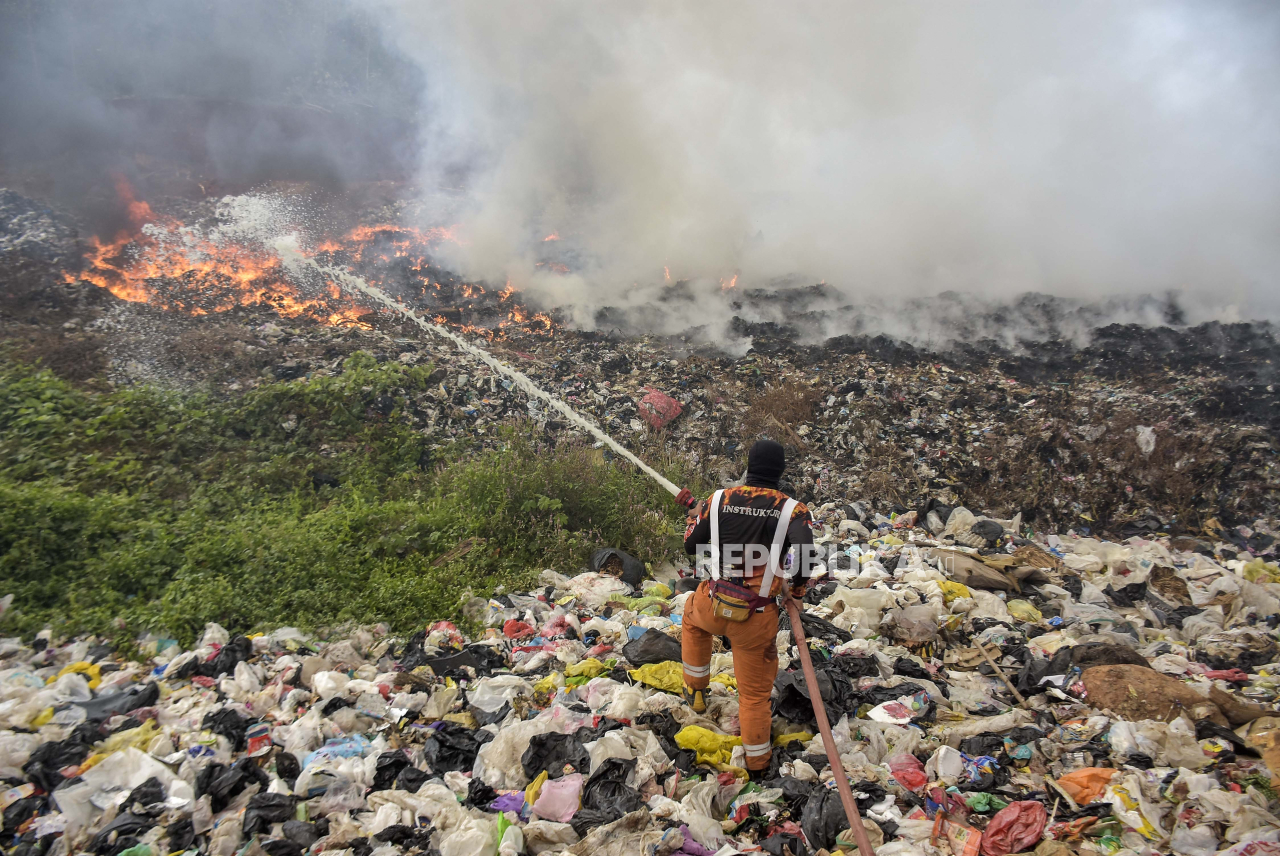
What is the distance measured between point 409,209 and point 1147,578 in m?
15.9

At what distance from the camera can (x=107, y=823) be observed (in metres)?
2.58

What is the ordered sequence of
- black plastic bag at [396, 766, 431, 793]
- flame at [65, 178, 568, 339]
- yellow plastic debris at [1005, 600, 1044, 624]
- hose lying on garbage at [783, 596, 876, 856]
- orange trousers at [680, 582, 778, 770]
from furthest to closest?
flame at [65, 178, 568, 339], yellow plastic debris at [1005, 600, 1044, 624], orange trousers at [680, 582, 778, 770], black plastic bag at [396, 766, 431, 793], hose lying on garbage at [783, 596, 876, 856]

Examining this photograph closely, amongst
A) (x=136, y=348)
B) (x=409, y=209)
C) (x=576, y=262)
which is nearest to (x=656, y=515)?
(x=136, y=348)

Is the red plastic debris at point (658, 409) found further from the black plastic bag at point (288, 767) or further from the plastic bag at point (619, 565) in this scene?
the black plastic bag at point (288, 767)

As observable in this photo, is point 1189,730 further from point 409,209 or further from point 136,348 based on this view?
point 409,209

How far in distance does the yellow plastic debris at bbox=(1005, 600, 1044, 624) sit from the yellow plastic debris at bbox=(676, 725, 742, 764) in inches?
106

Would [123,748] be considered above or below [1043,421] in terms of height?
below

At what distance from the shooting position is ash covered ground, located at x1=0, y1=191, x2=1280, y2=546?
264 inches

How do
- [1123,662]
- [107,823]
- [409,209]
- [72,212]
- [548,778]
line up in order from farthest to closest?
[409,209] < [72,212] < [1123,662] < [548,778] < [107,823]

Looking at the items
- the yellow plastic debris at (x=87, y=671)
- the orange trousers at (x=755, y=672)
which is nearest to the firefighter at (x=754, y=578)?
the orange trousers at (x=755, y=672)

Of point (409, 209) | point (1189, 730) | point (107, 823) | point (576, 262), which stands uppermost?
point (409, 209)

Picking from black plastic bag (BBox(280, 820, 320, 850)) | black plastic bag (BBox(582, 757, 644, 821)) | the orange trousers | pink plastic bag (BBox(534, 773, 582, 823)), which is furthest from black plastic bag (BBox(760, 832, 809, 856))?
black plastic bag (BBox(280, 820, 320, 850))

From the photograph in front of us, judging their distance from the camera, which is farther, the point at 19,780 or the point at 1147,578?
the point at 1147,578

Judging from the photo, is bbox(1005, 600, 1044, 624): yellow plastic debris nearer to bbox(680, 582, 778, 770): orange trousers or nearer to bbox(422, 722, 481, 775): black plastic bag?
bbox(680, 582, 778, 770): orange trousers
